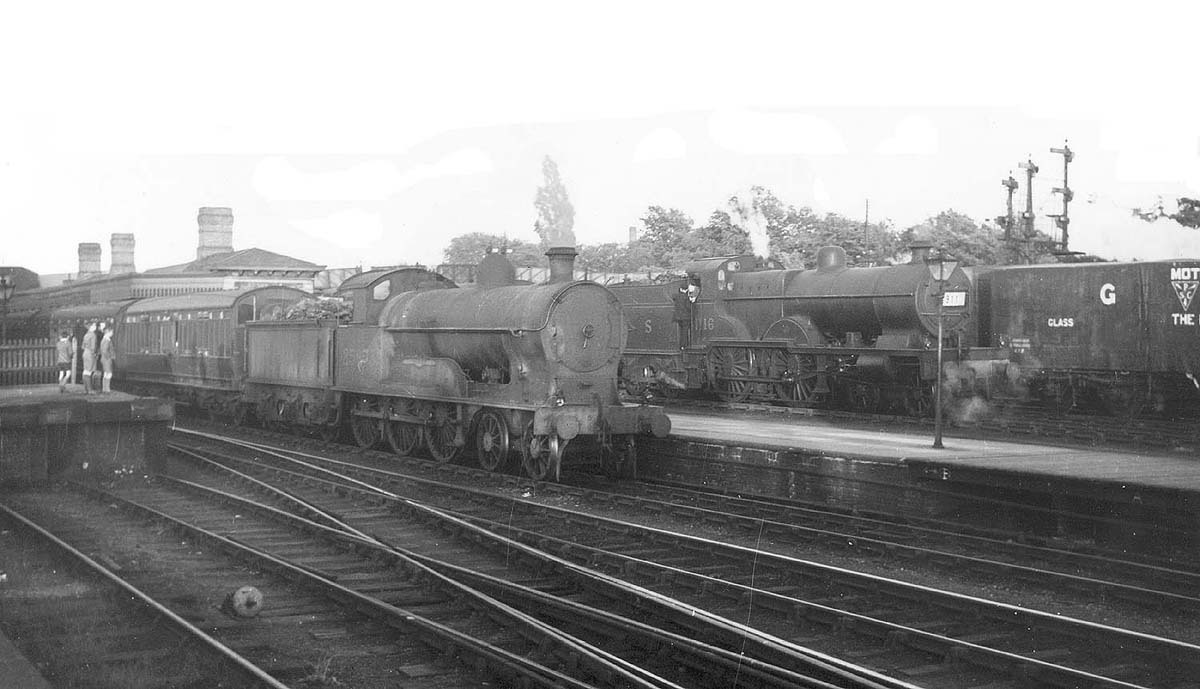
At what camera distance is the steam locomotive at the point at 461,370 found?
47.2 feet

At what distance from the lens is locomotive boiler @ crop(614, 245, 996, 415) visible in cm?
1977

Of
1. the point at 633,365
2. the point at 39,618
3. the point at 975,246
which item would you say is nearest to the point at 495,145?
the point at 975,246

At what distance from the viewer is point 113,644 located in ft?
24.8

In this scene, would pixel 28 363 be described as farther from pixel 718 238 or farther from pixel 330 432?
pixel 718 238

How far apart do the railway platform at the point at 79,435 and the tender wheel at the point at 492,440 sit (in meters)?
4.77

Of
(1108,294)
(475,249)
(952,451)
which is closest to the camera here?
(952,451)

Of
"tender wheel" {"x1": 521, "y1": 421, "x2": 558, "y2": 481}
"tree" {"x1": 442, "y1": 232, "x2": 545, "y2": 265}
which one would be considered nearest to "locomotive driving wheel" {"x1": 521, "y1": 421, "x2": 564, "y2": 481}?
"tender wheel" {"x1": 521, "y1": 421, "x2": 558, "y2": 481}

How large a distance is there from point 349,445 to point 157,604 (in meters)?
11.3

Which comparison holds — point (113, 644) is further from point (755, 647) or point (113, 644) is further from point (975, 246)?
point (975, 246)

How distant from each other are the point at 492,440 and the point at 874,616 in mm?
8112

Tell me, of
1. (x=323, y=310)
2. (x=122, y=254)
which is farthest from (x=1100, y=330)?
(x=122, y=254)

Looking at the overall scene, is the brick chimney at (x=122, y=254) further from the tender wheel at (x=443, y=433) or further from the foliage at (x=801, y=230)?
the tender wheel at (x=443, y=433)

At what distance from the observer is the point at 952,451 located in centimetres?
1380

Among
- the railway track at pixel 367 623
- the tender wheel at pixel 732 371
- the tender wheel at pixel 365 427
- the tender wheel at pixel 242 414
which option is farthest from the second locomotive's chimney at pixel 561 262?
the tender wheel at pixel 242 414
